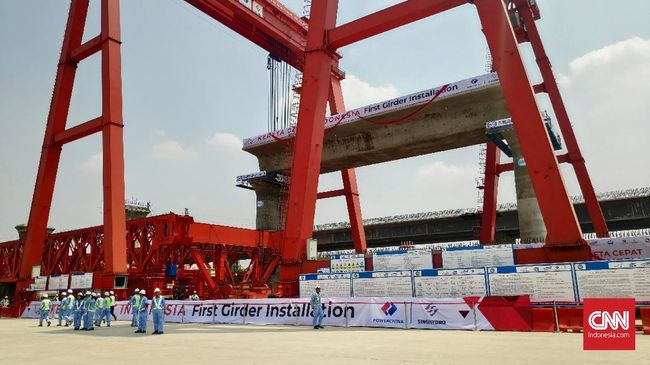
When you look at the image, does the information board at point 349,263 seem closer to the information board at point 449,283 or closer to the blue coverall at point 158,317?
the information board at point 449,283

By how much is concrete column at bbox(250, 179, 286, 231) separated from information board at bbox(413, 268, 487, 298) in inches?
1017

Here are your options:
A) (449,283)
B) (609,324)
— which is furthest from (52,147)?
(609,324)

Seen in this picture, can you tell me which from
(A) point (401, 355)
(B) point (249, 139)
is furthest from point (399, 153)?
(A) point (401, 355)

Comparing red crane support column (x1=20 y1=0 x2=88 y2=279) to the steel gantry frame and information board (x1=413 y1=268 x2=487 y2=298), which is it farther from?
information board (x1=413 y1=268 x2=487 y2=298)

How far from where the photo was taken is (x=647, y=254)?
59.9ft

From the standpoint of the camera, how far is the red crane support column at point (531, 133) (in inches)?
543

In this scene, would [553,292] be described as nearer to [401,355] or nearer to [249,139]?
[401,355]

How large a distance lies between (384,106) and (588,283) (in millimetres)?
21071

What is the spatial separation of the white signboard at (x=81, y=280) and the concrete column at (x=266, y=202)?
1717cm

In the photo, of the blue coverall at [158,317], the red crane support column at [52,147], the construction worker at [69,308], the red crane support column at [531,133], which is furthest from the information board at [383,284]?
the red crane support column at [52,147]

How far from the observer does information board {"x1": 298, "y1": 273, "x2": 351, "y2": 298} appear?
16.0m

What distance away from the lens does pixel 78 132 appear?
90.0 feet

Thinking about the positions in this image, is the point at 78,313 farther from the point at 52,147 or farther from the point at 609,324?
the point at 609,324

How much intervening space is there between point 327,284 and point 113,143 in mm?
14732
